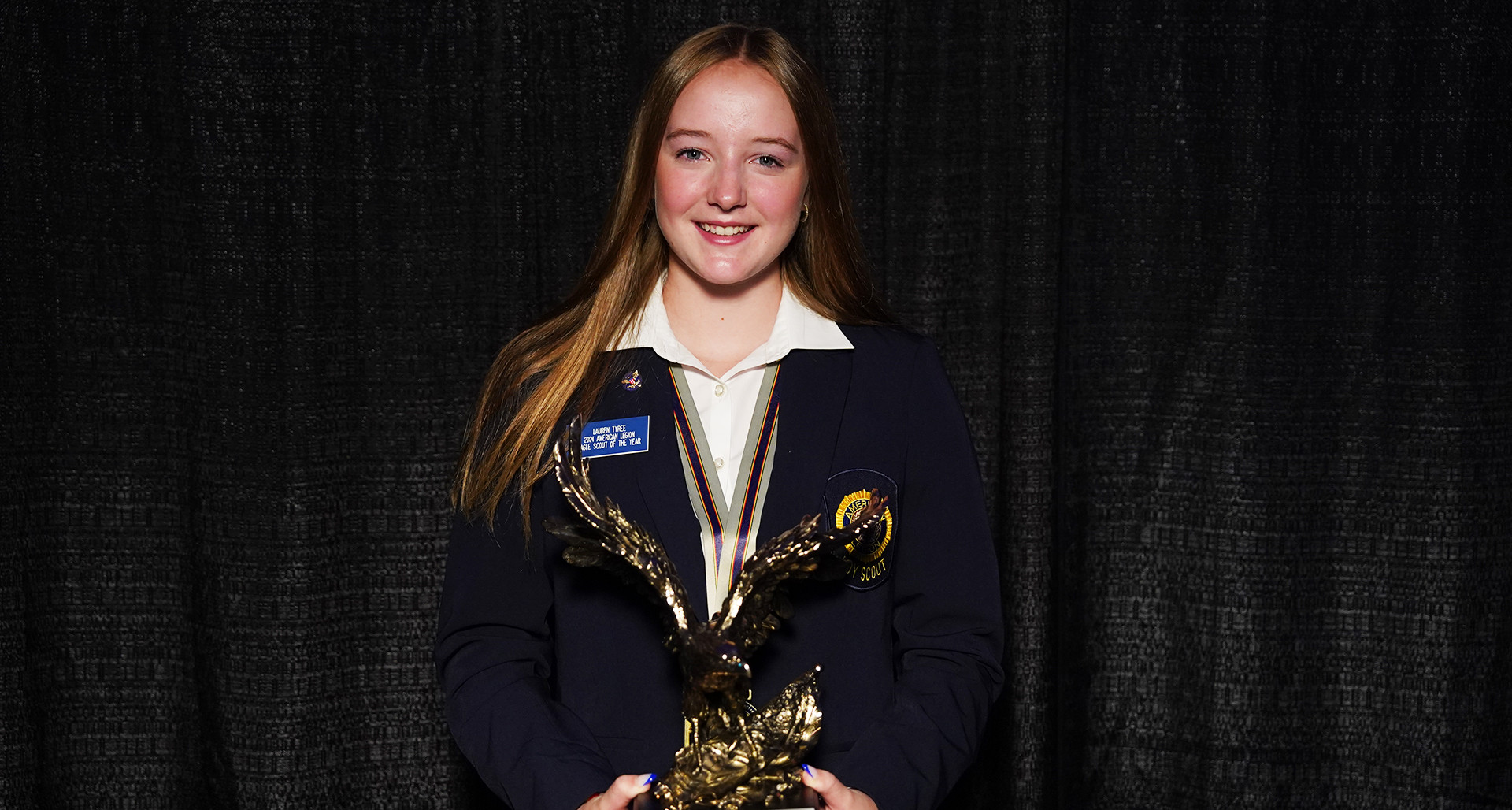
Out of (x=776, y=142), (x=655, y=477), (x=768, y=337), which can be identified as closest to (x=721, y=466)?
(x=655, y=477)

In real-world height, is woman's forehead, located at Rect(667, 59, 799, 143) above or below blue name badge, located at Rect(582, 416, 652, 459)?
above

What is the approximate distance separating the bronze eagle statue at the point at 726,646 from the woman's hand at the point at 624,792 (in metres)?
0.02

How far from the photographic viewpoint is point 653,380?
155cm

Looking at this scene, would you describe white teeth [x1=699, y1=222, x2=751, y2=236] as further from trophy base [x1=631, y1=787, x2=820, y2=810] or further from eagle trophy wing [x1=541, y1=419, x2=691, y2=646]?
trophy base [x1=631, y1=787, x2=820, y2=810]

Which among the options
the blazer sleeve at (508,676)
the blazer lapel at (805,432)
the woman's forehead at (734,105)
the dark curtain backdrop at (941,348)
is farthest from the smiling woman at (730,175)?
the dark curtain backdrop at (941,348)

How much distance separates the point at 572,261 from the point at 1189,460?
4.04ft

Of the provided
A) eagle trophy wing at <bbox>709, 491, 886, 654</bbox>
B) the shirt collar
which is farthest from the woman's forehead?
eagle trophy wing at <bbox>709, 491, 886, 654</bbox>

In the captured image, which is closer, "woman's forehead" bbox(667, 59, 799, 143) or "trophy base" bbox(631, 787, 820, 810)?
"trophy base" bbox(631, 787, 820, 810)

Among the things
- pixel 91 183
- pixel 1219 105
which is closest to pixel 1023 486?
pixel 1219 105

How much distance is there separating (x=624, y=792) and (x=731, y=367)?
57 centimetres

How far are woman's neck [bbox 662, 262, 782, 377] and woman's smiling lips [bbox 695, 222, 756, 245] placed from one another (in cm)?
9

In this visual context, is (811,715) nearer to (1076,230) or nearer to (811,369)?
(811,369)

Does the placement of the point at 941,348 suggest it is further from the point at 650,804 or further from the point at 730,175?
the point at 650,804

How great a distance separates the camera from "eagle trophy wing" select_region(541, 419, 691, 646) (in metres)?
1.28
